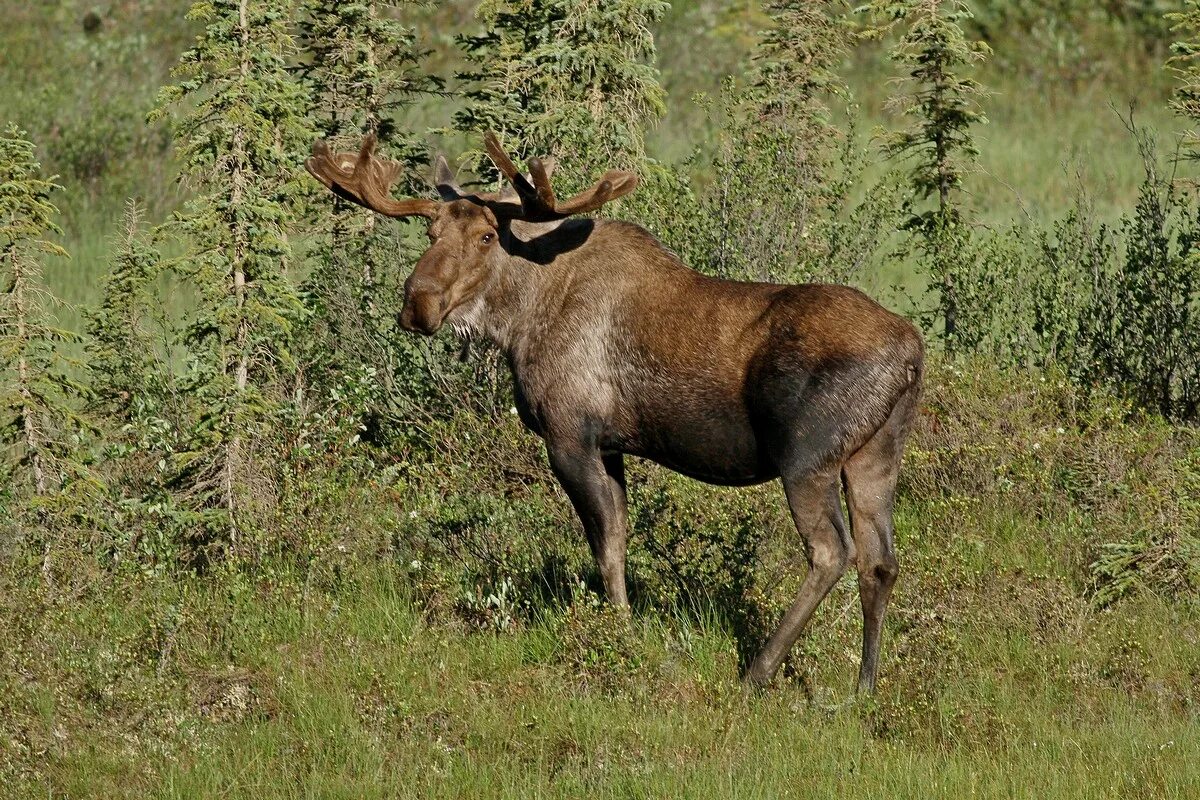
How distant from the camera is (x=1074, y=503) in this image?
36.3 ft

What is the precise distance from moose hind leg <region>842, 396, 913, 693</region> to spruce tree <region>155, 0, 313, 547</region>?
13.8ft

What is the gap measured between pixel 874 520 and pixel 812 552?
393mm

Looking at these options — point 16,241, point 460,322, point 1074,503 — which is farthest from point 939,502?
point 16,241

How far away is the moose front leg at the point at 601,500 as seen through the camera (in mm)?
8766

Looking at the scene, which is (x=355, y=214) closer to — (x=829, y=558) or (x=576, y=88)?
(x=576, y=88)

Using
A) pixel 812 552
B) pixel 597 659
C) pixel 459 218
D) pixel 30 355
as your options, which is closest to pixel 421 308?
pixel 459 218

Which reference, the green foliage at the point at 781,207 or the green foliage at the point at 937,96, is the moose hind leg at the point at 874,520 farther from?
the green foliage at the point at 937,96

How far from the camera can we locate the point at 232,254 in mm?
11062

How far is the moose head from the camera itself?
8.84m

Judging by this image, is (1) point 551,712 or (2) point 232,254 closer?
(1) point 551,712

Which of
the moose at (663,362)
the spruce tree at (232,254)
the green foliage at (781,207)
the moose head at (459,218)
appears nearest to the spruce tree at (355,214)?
the spruce tree at (232,254)

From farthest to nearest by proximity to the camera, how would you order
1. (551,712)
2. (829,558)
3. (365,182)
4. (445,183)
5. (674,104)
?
(674,104)
(445,183)
(365,182)
(829,558)
(551,712)

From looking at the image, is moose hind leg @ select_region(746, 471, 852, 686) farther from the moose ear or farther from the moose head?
the moose ear

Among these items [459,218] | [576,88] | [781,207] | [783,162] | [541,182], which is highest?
[541,182]
